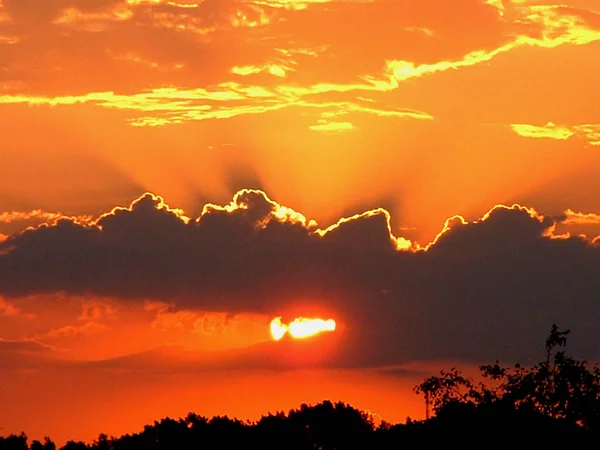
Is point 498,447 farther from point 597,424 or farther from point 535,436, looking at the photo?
point 597,424

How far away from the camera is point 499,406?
197375mm

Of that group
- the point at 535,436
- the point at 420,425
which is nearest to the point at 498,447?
the point at 535,436

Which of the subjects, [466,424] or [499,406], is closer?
[466,424]

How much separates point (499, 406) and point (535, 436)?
1984 centimetres

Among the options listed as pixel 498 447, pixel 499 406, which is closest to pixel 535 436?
pixel 498 447

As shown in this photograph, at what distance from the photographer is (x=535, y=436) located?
583 feet

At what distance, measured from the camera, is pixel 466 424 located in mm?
185250

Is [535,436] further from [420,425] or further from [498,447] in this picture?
[420,425]

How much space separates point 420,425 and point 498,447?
61.7ft

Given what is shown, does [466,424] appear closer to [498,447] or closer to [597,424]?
[498,447]

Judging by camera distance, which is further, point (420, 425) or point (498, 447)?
point (420, 425)

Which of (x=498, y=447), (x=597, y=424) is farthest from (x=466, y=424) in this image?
(x=597, y=424)

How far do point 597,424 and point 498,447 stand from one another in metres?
25.3

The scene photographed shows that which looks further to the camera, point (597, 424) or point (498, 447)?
Answer: point (597, 424)
